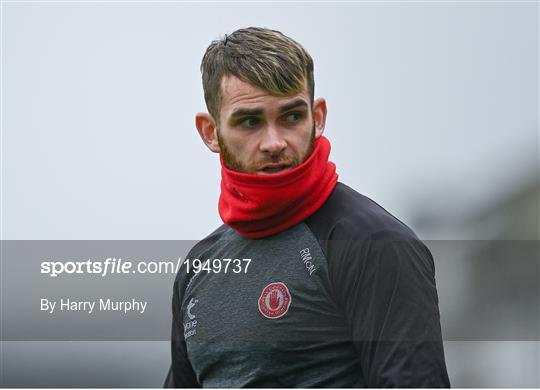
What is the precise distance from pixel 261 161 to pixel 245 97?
0.94ft

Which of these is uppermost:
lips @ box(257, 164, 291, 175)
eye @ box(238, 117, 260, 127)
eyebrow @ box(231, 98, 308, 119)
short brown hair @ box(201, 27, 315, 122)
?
short brown hair @ box(201, 27, 315, 122)

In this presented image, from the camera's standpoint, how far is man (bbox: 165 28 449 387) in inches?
139

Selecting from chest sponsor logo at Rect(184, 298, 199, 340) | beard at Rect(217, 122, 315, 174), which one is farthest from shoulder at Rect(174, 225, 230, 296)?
beard at Rect(217, 122, 315, 174)

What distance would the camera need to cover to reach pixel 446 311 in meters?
6.78

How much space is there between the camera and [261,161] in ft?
12.9

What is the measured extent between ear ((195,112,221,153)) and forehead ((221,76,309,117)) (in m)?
0.17

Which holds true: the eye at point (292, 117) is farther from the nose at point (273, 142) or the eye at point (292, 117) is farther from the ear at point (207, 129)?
the ear at point (207, 129)

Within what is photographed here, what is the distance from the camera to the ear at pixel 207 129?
4.22 metres

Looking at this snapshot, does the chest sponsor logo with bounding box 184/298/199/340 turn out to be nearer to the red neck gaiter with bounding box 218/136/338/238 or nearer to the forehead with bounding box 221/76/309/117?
the red neck gaiter with bounding box 218/136/338/238

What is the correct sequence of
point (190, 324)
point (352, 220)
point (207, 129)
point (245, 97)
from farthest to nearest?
point (207, 129), point (190, 324), point (245, 97), point (352, 220)

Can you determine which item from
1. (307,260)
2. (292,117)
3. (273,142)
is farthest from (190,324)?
(292,117)

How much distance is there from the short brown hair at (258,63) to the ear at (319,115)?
0.07 m

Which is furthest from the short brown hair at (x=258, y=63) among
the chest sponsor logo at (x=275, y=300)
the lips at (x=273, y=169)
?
the chest sponsor logo at (x=275, y=300)

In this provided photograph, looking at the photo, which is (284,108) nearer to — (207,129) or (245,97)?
(245,97)
